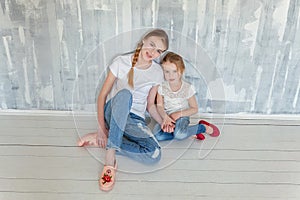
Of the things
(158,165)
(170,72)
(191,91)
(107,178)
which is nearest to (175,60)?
(170,72)

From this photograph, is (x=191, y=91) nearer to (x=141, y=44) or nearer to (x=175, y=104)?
(x=175, y=104)

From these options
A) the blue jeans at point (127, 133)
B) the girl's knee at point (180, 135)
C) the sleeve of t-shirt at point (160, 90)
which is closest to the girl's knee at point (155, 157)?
the blue jeans at point (127, 133)

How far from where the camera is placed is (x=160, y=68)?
150 cm

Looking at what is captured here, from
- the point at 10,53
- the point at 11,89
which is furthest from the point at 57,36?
the point at 11,89

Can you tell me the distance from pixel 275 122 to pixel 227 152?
345 millimetres

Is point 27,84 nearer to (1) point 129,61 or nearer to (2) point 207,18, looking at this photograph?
(1) point 129,61

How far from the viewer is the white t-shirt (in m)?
1.49

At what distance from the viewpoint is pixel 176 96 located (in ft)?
5.13

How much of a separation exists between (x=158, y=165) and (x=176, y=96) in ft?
0.91

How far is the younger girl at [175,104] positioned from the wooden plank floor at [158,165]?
5 centimetres

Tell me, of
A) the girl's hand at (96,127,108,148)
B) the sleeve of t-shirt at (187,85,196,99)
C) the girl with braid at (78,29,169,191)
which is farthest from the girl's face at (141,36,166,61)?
the girl's hand at (96,127,108,148)

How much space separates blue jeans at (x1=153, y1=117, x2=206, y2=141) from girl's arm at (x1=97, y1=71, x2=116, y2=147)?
199mm

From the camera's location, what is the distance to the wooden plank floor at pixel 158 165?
1.36 metres

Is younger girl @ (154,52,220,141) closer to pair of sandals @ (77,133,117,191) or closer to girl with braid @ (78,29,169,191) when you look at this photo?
girl with braid @ (78,29,169,191)
